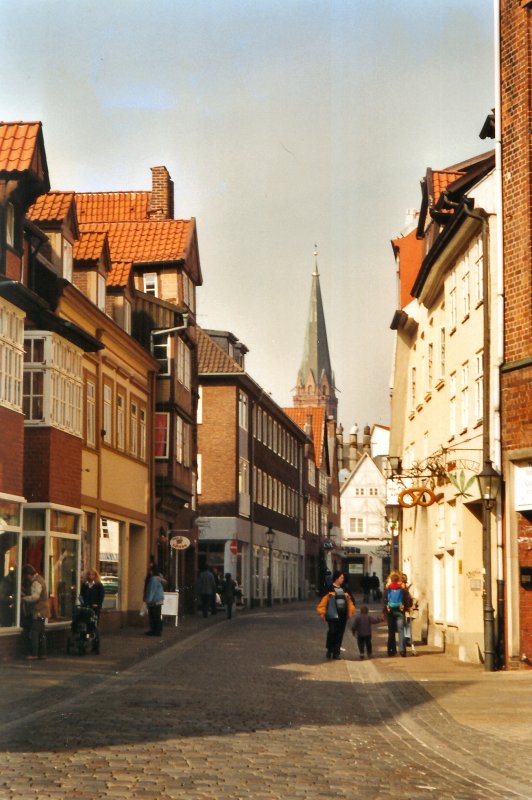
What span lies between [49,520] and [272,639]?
314 inches

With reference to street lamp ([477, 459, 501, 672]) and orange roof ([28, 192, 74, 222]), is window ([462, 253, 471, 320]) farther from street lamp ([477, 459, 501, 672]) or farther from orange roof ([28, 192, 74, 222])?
orange roof ([28, 192, 74, 222])

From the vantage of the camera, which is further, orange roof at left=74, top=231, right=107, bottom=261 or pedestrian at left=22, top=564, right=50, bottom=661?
orange roof at left=74, top=231, right=107, bottom=261

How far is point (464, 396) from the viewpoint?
1125 inches

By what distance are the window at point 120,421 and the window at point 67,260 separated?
5735 mm

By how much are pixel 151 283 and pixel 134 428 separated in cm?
771

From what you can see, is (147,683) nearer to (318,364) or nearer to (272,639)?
(272,639)

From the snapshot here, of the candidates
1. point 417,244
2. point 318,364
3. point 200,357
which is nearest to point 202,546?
point 200,357

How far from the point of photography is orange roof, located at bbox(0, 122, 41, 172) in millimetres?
26422

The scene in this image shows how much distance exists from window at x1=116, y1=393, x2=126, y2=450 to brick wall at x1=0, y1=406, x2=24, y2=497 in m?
11.7

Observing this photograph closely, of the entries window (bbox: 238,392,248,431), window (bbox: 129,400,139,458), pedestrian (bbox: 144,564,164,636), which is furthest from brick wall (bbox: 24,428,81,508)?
window (bbox: 238,392,248,431)

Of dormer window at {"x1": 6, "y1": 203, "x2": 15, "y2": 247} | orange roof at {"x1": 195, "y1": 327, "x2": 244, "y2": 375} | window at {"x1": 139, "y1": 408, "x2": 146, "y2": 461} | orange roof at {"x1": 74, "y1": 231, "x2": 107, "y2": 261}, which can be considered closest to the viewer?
dormer window at {"x1": 6, "y1": 203, "x2": 15, "y2": 247}

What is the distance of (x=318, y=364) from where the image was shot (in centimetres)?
18312

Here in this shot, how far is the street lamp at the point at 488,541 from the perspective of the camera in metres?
23.2

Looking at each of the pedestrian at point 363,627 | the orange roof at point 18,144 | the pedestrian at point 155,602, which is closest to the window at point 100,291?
the pedestrian at point 155,602
